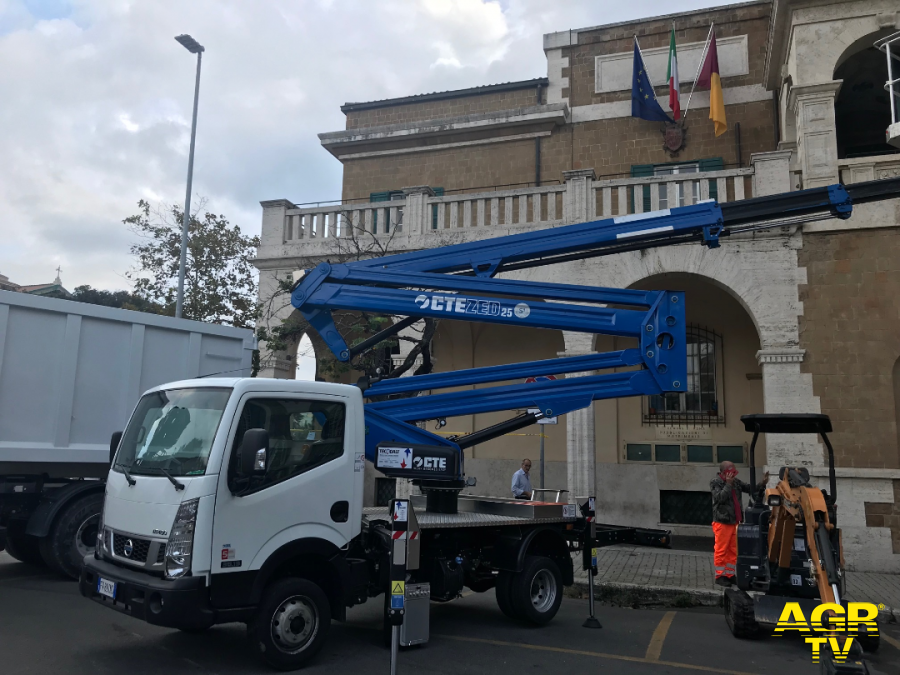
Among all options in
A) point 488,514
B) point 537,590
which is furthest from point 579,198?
point 537,590

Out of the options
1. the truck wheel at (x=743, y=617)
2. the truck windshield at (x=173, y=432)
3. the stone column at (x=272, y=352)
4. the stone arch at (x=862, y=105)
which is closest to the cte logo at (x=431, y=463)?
the truck windshield at (x=173, y=432)

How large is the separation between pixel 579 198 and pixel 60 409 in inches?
370

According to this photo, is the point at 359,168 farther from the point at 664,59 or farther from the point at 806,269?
the point at 806,269

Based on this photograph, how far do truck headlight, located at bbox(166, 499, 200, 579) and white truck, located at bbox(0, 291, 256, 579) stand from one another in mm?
3917

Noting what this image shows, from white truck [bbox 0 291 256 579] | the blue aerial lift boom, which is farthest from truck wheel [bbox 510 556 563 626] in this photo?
white truck [bbox 0 291 256 579]

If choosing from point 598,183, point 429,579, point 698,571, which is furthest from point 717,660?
point 598,183

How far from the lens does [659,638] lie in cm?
745

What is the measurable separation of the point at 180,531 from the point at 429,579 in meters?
2.50

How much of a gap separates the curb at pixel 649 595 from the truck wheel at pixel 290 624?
4.55m

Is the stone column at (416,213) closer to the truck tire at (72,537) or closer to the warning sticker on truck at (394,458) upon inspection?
the truck tire at (72,537)

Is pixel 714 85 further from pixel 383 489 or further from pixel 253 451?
pixel 253 451

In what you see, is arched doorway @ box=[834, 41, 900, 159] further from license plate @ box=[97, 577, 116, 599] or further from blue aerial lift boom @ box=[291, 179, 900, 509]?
license plate @ box=[97, 577, 116, 599]
